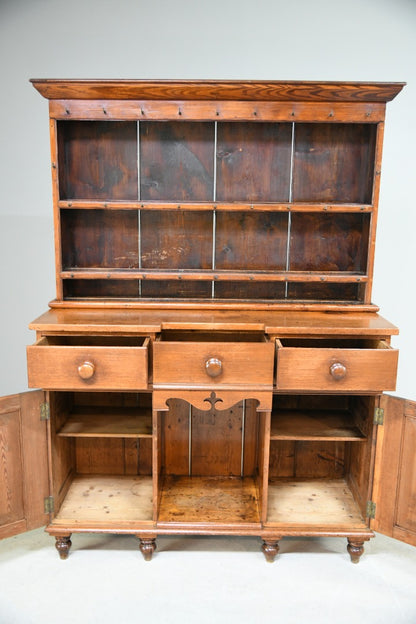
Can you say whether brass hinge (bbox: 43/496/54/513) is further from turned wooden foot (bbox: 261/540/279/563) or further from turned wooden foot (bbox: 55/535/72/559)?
turned wooden foot (bbox: 261/540/279/563)

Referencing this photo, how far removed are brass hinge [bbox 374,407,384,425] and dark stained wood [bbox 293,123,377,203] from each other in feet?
3.15

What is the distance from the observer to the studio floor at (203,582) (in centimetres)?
199

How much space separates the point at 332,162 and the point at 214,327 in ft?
3.38

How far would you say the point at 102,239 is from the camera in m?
2.60

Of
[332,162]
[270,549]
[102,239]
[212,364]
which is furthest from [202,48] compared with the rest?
[270,549]

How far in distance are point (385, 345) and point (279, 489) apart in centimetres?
91

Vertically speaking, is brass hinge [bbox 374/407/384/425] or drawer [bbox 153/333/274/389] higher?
drawer [bbox 153/333/274/389]

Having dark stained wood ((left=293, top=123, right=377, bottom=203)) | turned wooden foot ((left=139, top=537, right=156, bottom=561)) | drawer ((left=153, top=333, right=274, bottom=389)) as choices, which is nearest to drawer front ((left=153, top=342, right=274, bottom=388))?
drawer ((left=153, top=333, right=274, bottom=389))

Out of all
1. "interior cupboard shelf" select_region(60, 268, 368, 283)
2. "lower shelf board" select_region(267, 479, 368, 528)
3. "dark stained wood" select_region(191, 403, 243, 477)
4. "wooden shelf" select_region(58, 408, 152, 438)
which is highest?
"interior cupboard shelf" select_region(60, 268, 368, 283)

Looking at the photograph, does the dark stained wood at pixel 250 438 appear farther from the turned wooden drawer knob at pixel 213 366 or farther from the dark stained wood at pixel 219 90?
the dark stained wood at pixel 219 90

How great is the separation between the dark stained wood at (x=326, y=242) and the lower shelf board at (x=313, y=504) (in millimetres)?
1059

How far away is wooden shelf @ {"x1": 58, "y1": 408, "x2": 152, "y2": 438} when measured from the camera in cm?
231

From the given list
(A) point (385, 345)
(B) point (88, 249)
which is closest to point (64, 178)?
(B) point (88, 249)

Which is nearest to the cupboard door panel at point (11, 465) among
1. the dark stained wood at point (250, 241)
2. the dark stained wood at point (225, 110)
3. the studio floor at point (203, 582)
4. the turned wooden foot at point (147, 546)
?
the studio floor at point (203, 582)
